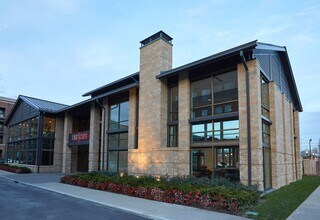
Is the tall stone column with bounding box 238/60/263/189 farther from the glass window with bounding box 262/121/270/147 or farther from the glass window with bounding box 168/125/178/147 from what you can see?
the glass window with bounding box 168/125/178/147

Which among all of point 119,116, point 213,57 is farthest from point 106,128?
point 213,57

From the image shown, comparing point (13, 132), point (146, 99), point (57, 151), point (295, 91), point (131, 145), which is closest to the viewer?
point (146, 99)

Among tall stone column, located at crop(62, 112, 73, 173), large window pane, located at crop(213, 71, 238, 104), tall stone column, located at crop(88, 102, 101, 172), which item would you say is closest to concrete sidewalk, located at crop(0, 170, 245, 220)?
large window pane, located at crop(213, 71, 238, 104)

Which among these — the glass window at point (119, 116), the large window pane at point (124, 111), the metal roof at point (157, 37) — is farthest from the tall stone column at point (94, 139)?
the metal roof at point (157, 37)

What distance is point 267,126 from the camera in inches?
583

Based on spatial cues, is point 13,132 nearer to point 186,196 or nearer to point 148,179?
point 148,179

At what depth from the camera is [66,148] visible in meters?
26.5

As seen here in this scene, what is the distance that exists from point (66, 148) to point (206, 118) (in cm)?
1725

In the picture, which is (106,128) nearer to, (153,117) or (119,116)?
(119,116)

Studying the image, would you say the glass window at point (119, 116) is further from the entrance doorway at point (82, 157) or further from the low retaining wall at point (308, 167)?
the low retaining wall at point (308, 167)

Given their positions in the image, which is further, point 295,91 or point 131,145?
point 295,91

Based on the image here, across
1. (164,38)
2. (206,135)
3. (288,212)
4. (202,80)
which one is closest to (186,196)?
(288,212)

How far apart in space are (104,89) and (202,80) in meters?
10.6

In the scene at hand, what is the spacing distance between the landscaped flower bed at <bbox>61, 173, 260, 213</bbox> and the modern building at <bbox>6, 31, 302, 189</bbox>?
2.09 meters
